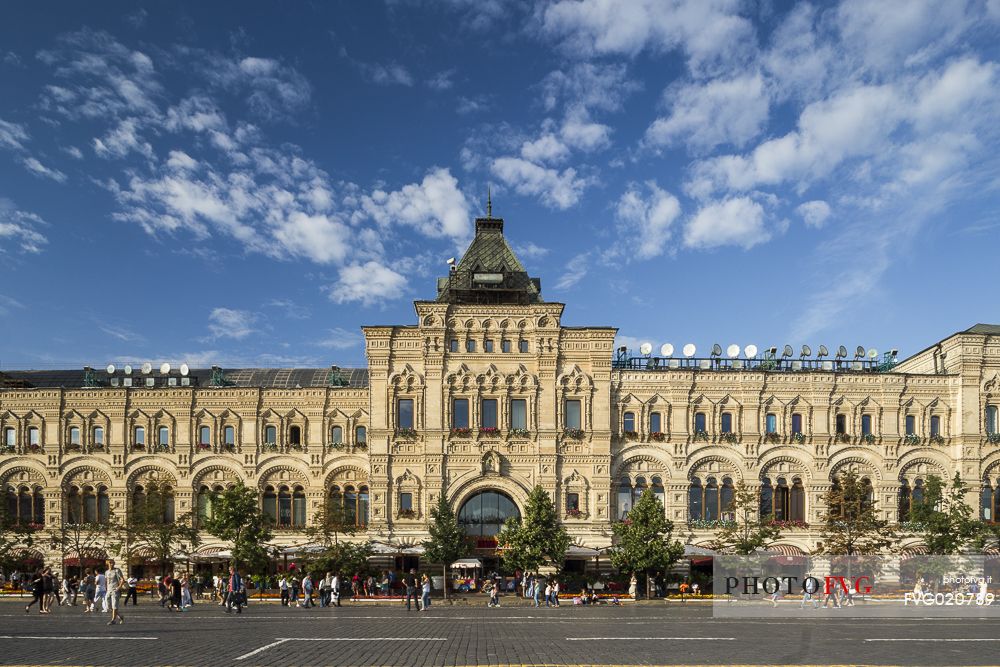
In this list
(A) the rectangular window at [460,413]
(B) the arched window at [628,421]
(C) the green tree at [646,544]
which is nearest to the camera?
(C) the green tree at [646,544]

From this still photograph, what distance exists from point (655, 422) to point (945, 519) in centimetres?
1953

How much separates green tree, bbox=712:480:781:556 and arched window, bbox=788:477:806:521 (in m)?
2.20

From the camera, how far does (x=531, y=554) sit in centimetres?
5184

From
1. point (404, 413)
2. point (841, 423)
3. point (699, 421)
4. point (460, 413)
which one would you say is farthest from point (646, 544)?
point (841, 423)

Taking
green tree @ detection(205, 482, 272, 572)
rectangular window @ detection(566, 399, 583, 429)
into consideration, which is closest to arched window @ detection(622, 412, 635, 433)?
rectangular window @ detection(566, 399, 583, 429)

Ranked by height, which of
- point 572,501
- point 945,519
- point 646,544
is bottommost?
point 646,544

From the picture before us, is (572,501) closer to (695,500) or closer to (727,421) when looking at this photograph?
(695,500)

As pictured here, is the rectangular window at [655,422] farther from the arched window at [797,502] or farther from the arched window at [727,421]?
the arched window at [797,502]

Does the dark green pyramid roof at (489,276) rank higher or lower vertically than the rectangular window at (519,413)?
higher

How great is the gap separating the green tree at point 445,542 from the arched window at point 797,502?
23.8m

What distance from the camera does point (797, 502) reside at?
60.7 metres

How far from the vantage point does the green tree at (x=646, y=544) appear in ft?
167

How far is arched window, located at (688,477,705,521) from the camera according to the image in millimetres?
60094

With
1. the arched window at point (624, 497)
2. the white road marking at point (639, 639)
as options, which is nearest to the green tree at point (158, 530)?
the arched window at point (624, 497)
